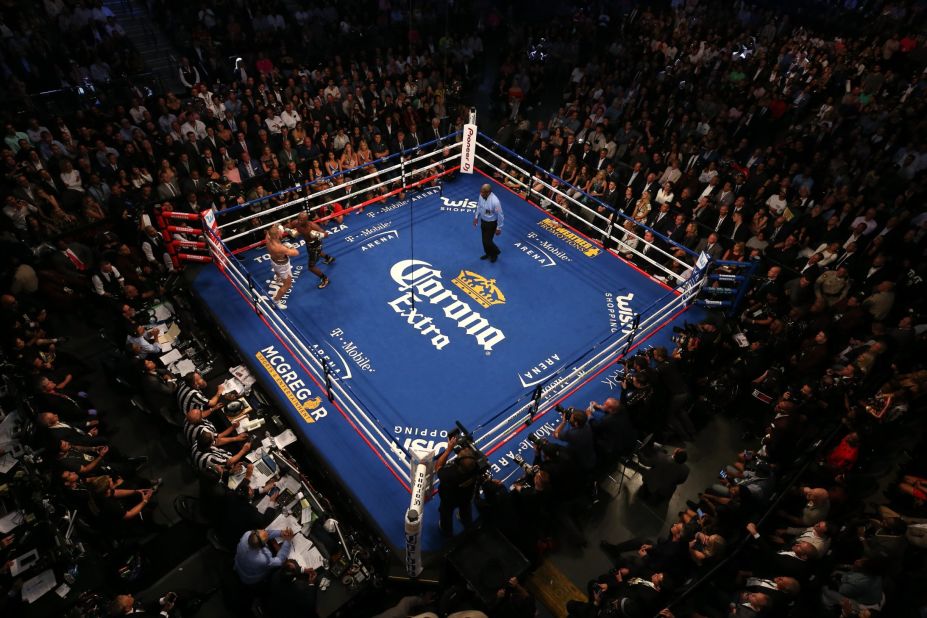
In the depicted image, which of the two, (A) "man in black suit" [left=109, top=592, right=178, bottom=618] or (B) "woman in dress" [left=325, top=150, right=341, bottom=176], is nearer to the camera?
(A) "man in black suit" [left=109, top=592, right=178, bottom=618]

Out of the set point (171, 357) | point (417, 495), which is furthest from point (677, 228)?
point (171, 357)

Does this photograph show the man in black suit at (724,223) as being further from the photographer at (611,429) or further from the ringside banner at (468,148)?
the photographer at (611,429)

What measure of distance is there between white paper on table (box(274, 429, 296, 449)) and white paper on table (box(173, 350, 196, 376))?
1488 mm

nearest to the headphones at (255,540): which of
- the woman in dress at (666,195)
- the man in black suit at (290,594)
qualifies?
the man in black suit at (290,594)

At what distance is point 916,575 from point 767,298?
367cm

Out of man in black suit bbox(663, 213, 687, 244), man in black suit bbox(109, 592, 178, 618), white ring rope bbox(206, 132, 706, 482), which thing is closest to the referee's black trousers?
white ring rope bbox(206, 132, 706, 482)

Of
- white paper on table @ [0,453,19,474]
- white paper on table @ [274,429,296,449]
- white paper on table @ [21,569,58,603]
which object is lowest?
white paper on table @ [21,569,58,603]

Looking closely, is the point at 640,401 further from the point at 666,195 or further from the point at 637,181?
the point at 637,181

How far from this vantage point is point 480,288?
27.2ft

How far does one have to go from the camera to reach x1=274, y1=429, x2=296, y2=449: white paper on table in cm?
606

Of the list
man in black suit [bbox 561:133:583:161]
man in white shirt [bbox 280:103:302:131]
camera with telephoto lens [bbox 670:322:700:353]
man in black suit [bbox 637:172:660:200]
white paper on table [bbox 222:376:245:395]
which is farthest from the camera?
man in white shirt [bbox 280:103:302:131]

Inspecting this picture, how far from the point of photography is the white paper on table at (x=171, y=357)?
6.64 meters

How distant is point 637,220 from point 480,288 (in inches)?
131

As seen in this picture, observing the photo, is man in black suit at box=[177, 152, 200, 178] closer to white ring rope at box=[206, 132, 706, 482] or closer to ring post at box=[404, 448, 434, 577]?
white ring rope at box=[206, 132, 706, 482]
